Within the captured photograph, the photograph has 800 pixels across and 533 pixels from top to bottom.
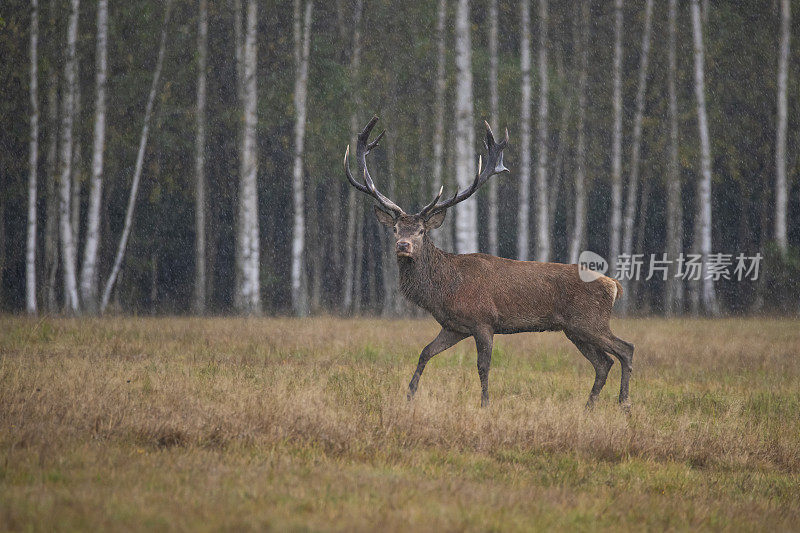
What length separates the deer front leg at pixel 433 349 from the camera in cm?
872

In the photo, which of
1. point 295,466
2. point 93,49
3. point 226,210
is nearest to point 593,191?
point 226,210

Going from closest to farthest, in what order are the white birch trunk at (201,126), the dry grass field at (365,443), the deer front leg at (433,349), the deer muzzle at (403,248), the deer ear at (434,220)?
1. the dry grass field at (365,443)
2. the deer muzzle at (403,248)
3. the deer front leg at (433,349)
4. the deer ear at (434,220)
5. the white birch trunk at (201,126)

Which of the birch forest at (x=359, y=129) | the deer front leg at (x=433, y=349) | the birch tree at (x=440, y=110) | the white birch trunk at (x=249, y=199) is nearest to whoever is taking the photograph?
the deer front leg at (x=433, y=349)

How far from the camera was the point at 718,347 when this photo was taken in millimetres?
13320

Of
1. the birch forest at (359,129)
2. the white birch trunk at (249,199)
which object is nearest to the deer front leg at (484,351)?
the birch forest at (359,129)

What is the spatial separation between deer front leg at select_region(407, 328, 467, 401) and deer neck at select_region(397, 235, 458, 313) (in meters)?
0.29

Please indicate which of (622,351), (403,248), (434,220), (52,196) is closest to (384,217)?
(434,220)

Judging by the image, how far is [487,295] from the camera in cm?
898

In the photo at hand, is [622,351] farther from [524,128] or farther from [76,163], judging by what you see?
[76,163]

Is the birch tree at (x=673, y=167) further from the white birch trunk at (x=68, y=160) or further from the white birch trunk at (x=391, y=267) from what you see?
the white birch trunk at (x=68, y=160)

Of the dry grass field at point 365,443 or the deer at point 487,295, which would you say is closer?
the dry grass field at point 365,443

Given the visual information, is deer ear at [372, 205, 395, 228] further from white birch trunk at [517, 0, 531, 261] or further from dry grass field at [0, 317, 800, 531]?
white birch trunk at [517, 0, 531, 261]

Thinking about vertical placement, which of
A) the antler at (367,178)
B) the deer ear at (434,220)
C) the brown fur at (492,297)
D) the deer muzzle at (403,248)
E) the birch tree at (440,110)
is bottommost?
the brown fur at (492,297)

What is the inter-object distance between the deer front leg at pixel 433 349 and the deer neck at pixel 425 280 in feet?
0.95
